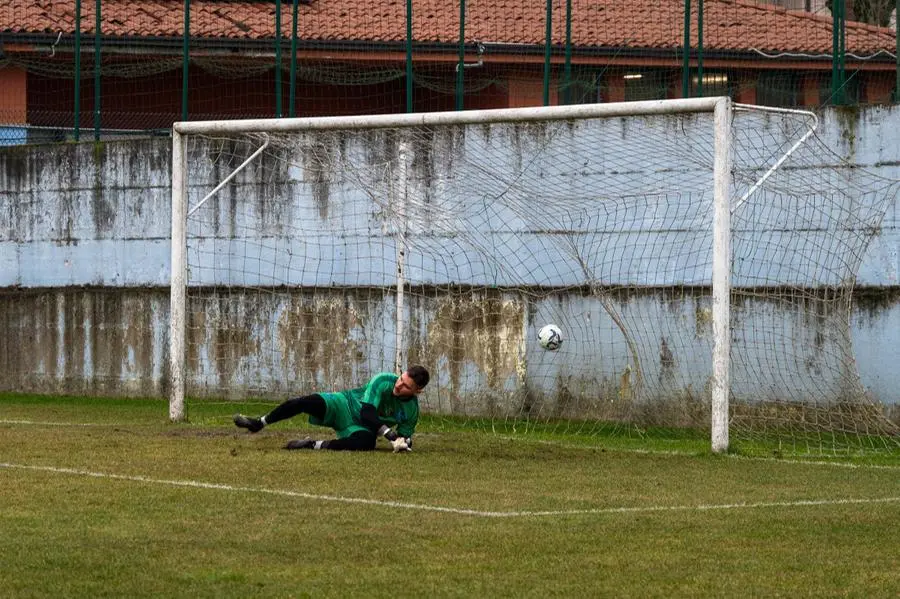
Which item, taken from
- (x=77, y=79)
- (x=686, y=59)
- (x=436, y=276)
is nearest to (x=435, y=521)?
(x=436, y=276)

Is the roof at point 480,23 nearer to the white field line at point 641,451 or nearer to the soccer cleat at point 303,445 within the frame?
the white field line at point 641,451

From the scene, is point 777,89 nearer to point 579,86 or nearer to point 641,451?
point 579,86

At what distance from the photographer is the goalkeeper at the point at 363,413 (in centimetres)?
1185

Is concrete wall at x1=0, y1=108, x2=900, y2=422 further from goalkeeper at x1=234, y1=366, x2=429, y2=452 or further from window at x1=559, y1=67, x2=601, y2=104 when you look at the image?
goalkeeper at x1=234, y1=366, x2=429, y2=452

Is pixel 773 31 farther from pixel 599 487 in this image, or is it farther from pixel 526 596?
pixel 526 596

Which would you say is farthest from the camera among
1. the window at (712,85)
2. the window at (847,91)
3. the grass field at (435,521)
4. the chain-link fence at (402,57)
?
the chain-link fence at (402,57)

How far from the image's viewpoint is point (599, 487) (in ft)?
32.7

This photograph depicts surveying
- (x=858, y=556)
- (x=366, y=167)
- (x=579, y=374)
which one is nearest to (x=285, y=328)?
(x=366, y=167)

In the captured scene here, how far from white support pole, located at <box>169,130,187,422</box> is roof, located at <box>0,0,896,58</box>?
18.4 feet

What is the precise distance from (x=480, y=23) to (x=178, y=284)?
27.6ft

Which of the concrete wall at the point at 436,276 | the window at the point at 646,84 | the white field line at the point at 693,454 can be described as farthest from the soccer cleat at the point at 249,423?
the window at the point at 646,84

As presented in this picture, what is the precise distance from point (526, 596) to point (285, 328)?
38.0ft

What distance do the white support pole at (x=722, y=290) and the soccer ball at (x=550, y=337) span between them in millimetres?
2907

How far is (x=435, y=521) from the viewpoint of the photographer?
8156 mm
